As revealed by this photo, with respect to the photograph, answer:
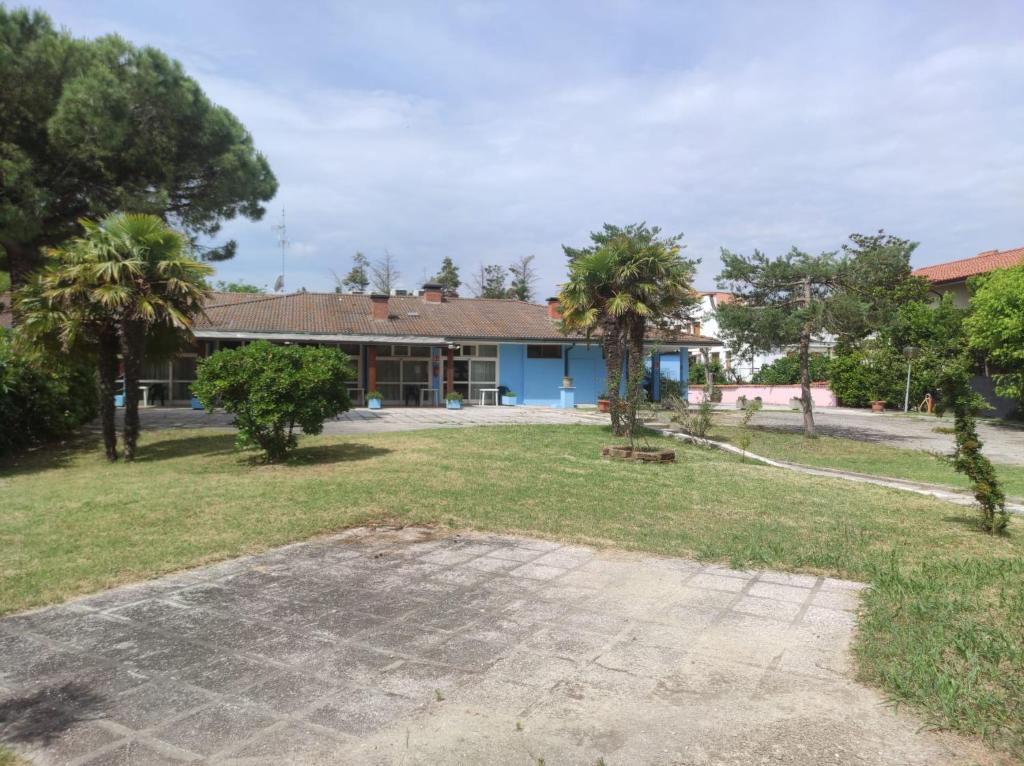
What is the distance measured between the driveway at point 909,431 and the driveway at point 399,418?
6949 mm

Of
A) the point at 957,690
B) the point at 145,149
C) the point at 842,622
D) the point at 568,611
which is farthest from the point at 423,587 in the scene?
Answer: the point at 145,149

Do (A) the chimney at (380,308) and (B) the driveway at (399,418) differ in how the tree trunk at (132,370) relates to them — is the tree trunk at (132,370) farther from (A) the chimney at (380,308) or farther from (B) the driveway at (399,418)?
(A) the chimney at (380,308)

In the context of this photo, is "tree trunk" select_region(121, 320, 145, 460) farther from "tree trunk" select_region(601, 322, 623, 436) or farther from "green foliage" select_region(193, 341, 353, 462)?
"tree trunk" select_region(601, 322, 623, 436)

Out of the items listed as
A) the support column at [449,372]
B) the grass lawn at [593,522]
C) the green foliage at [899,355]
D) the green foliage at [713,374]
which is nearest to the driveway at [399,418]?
the support column at [449,372]

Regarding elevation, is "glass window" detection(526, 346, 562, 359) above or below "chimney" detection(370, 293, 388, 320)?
below

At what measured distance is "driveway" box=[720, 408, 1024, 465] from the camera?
16.6 meters

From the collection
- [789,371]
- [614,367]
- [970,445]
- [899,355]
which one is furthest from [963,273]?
[970,445]

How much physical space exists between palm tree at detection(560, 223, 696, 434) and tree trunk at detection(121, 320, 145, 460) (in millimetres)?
8759

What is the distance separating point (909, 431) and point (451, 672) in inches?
851

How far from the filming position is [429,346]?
26172 mm

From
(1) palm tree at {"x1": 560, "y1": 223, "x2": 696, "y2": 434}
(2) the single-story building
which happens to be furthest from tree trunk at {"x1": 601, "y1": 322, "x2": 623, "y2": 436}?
(2) the single-story building

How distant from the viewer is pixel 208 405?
1046 centimetres

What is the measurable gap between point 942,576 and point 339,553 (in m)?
4.80

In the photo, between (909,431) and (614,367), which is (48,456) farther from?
(909,431)
